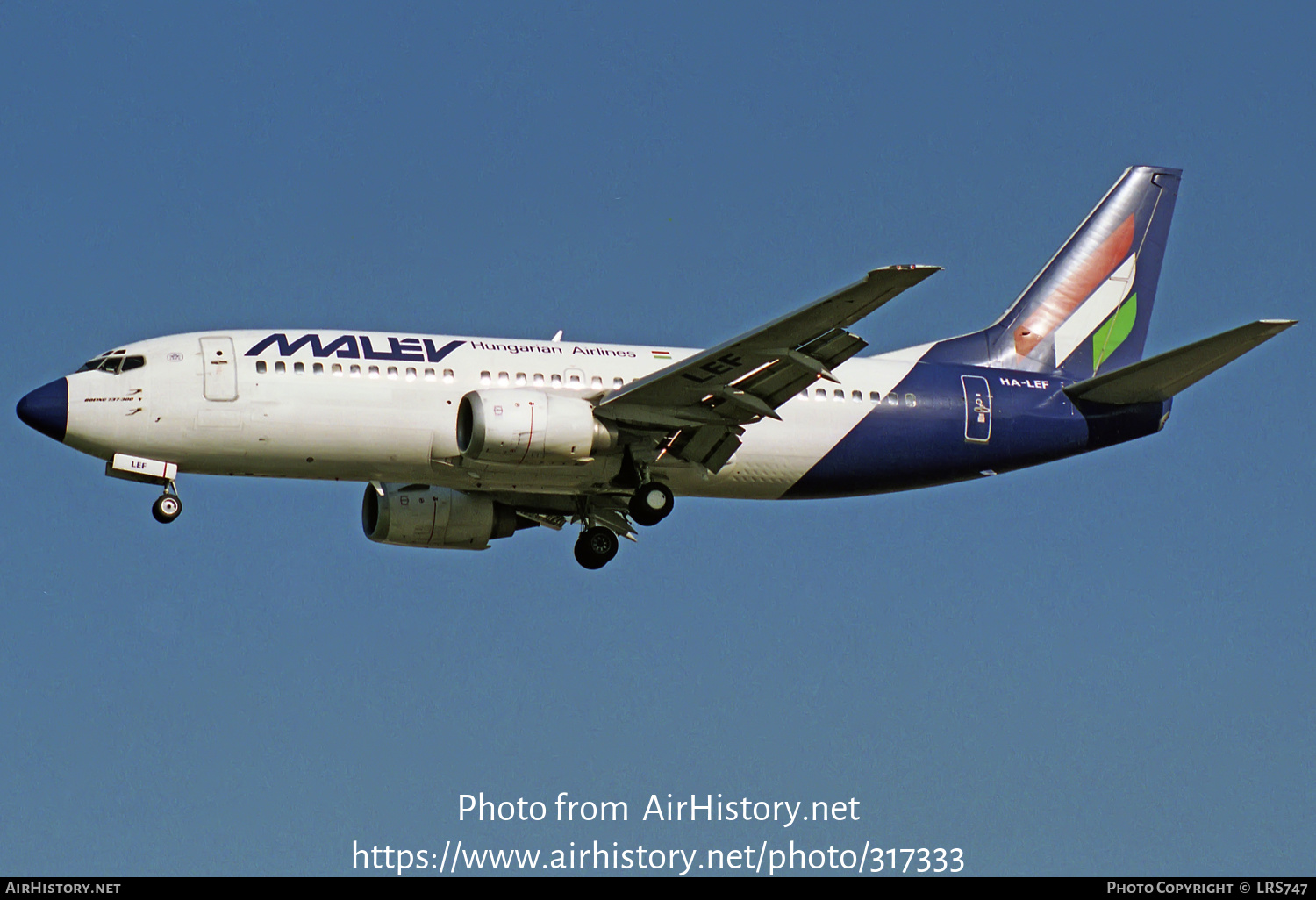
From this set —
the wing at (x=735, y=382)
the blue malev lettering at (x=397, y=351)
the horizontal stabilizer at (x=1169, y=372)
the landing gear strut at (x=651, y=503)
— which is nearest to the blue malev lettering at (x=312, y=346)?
the blue malev lettering at (x=397, y=351)

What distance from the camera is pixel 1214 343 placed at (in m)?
36.2

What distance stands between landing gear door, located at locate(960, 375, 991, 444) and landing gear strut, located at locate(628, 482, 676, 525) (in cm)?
692

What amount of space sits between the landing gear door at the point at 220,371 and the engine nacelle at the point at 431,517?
597cm

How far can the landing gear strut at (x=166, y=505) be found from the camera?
35.4 metres

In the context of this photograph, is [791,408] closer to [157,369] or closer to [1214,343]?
[1214,343]

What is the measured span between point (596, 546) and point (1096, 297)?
13.8m

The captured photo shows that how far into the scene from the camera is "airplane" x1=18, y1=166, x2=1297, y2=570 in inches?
1371

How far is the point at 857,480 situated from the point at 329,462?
1134cm

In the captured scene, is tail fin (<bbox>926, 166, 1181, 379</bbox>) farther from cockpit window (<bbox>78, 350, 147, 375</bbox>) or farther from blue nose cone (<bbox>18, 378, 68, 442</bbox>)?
blue nose cone (<bbox>18, 378, 68, 442</bbox>)

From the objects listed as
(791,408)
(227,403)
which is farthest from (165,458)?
(791,408)

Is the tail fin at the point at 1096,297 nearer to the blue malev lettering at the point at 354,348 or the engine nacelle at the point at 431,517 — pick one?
the engine nacelle at the point at 431,517

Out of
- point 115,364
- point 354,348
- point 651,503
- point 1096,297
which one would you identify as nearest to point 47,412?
point 115,364

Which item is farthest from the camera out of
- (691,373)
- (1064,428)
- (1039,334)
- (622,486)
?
(1039,334)

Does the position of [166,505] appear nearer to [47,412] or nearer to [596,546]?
[47,412]
